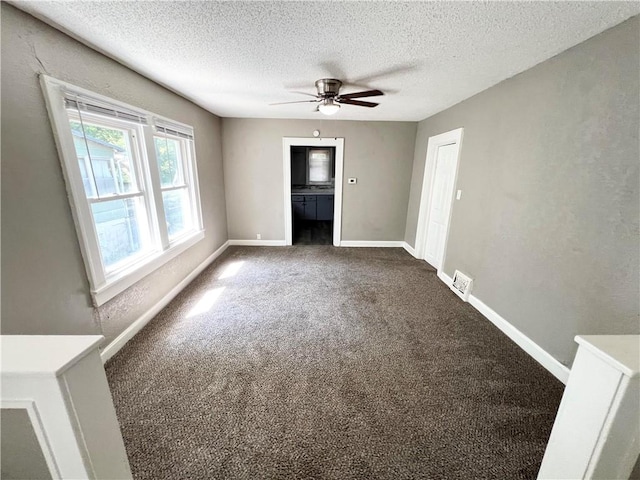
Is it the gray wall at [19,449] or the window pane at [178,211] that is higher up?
the window pane at [178,211]

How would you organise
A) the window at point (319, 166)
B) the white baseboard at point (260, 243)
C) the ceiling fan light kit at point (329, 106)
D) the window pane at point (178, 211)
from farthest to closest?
Result: 1. the window at point (319, 166)
2. the white baseboard at point (260, 243)
3. the window pane at point (178, 211)
4. the ceiling fan light kit at point (329, 106)

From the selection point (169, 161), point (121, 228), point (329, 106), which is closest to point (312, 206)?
point (169, 161)

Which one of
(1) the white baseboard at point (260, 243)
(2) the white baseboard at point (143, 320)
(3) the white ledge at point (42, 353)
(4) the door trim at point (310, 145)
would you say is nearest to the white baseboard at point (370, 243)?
(4) the door trim at point (310, 145)

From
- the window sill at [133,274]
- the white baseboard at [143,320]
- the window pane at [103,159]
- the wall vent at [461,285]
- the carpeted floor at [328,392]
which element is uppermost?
the window pane at [103,159]

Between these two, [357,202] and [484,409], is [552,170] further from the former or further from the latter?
[357,202]

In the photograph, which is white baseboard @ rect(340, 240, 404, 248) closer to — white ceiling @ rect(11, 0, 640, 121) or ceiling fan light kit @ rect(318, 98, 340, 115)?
ceiling fan light kit @ rect(318, 98, 340, 115)

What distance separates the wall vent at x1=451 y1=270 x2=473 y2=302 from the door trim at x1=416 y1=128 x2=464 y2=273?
395mm

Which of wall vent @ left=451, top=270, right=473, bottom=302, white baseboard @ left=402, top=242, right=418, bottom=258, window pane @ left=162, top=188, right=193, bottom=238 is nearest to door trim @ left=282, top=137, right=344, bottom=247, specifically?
white baseboard @ left=402, top=242, right=418, bottom=258

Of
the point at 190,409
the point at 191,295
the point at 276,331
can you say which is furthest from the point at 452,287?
the point at 191,295

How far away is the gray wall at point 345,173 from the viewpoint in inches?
168

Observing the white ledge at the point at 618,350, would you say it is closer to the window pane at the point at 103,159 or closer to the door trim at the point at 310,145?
the window pane at the point at 103,159

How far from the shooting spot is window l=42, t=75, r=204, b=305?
1616 millimetres

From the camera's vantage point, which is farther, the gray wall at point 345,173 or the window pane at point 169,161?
the gray wall at point 345,173

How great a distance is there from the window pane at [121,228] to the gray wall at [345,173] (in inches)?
85.4
